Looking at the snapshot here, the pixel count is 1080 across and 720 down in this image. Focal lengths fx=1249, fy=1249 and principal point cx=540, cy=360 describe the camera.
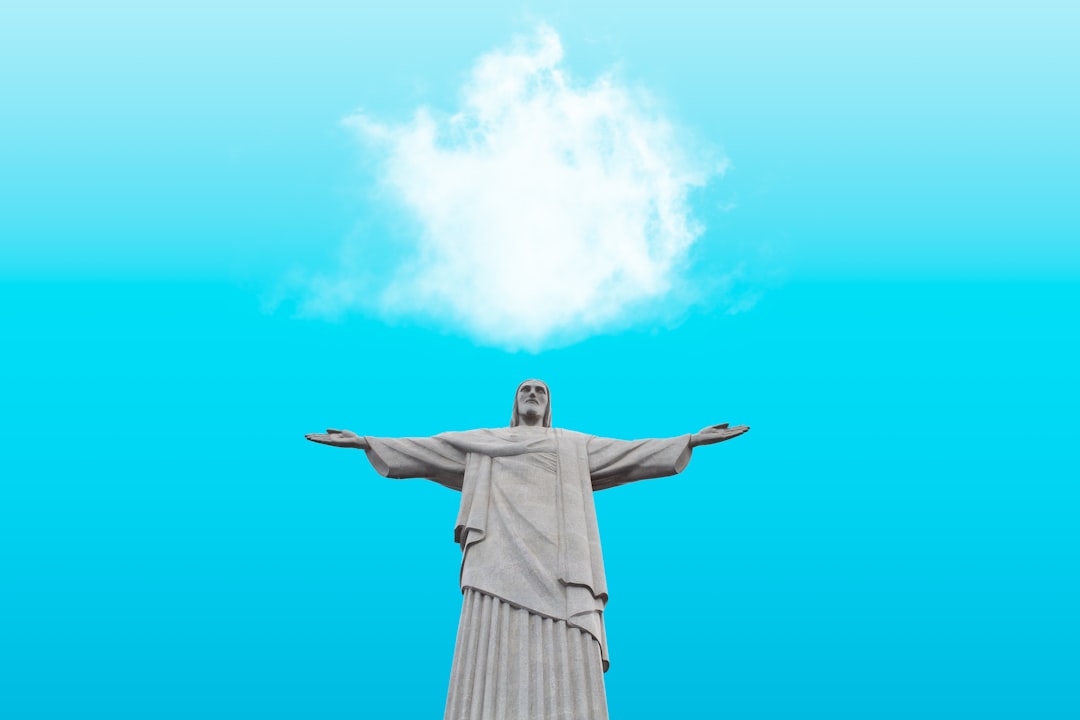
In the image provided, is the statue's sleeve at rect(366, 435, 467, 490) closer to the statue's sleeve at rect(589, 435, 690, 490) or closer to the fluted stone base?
the statue's sleeve at rect(589, 435, 690, 490)

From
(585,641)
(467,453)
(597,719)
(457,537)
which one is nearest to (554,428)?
(467,453)

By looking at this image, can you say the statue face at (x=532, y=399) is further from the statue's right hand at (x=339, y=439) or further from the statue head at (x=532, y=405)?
the statue's right hand at (x=339, y=439)

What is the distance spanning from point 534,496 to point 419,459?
2.42 meters

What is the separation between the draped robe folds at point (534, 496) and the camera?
18.2 metres

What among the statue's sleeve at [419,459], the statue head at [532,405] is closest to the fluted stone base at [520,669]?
the statue's sleeve at [419,459]

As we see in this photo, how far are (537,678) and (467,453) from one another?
471cm

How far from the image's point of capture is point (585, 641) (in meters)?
17.7

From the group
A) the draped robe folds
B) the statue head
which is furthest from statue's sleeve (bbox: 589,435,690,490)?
the statue head

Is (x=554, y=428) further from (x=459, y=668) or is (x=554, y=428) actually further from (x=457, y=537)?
(x=459, y=668)

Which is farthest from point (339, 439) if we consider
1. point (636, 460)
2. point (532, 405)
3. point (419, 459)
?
point (636, 460)

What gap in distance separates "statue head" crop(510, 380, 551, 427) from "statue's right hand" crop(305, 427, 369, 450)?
8.78ft

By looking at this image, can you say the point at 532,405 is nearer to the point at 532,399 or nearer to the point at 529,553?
the point at 532,399

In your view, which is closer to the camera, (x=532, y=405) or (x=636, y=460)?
(x=636, y=460)

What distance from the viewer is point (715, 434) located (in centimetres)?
2048
